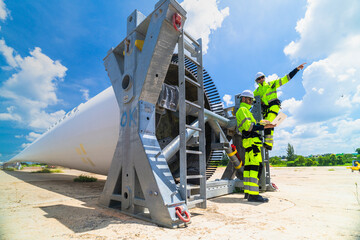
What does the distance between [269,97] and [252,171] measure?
1.66 m

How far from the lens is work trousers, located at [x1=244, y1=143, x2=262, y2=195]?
3.28 metres

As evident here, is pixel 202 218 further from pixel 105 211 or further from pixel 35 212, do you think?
pixel 35 212

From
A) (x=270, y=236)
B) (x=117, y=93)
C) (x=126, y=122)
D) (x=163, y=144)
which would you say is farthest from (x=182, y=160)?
(x=163, y=144)

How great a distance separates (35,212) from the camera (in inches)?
94.7

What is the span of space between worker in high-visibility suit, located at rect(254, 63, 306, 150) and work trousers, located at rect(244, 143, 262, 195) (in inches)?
26.5

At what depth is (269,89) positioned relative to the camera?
405cm

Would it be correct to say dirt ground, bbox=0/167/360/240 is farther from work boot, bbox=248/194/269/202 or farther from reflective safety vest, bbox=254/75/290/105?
reflective safety vest, bbox=254/75/290/105

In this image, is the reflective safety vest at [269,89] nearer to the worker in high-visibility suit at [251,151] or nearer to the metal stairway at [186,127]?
the worker in high-visibility suit at [251,151]

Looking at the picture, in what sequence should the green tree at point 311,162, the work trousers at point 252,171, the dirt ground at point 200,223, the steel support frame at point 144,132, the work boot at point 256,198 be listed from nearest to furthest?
the dirt ground at point 200,223 < the steel support frame at point 144,132 < the work boot at point 256,198 < the work trousers at point 252,171 < the green tree at point 311,162

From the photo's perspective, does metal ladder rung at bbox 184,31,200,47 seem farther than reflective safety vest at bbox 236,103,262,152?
No

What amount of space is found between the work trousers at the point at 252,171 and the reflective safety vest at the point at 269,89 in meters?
1.23

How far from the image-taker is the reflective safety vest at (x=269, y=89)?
3902 mm

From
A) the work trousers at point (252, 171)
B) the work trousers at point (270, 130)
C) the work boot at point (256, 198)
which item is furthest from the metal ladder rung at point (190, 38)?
the work boot at point (256, 198)

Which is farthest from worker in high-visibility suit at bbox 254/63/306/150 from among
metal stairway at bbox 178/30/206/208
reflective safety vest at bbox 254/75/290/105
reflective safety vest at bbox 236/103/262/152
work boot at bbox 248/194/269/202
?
metal stairway at bbox 178/30/206/208
